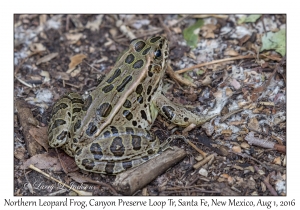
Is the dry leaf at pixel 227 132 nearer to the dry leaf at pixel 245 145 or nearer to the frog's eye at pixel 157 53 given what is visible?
the dry leaf at pixel 245 145

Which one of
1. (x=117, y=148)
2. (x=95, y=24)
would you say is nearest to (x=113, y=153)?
(x=117, y=148)

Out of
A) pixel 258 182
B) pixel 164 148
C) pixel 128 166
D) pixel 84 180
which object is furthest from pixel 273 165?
pixel 84 180

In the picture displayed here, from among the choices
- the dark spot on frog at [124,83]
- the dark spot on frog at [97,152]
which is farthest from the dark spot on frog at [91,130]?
the dark spot on frog at [124,83]

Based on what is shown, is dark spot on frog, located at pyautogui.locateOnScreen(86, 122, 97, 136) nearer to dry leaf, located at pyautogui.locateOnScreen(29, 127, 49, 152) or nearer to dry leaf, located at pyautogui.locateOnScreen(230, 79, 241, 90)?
dry leaf, located at pyautogui.locateOnScreen(29, 127, 49, 152)

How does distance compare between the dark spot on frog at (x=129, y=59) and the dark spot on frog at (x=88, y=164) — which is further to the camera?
the dark spot on frog at (x=129, y=59)
